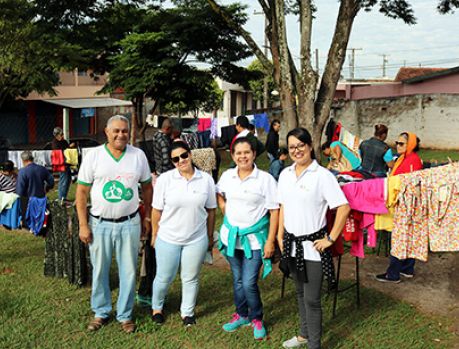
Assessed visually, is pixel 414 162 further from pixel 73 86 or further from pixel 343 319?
pixel 73 86

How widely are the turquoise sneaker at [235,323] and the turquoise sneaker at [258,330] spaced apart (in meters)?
0.15

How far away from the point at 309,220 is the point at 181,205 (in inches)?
43.2

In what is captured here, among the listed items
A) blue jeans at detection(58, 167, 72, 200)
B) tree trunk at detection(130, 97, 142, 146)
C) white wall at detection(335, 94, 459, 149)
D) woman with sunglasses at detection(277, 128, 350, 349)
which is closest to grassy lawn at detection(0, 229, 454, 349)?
woman with sunglasses at detection(277, 128, 350, 349)

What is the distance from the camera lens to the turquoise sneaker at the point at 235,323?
442 cm

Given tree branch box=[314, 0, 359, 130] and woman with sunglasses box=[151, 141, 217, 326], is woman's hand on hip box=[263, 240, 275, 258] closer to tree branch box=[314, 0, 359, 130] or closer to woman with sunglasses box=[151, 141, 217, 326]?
woman with sunglasses box=[151, 141, 217, 326]

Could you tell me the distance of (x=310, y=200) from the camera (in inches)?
143

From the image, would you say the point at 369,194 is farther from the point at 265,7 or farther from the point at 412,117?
the point at 412,117

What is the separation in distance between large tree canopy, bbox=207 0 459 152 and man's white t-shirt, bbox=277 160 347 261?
830 centimetres

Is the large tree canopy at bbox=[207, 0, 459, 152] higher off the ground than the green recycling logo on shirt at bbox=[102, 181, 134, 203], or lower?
higher

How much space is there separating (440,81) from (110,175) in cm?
2379

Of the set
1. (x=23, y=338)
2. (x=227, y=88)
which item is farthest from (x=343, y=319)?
A: (x=227, y=88)

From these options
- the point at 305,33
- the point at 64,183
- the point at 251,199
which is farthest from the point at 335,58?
the point at 251,199

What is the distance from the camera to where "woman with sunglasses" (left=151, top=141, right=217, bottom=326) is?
13.7 feet

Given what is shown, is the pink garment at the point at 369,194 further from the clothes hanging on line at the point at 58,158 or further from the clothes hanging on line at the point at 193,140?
the clothes hanging on line at the point at 193,140
